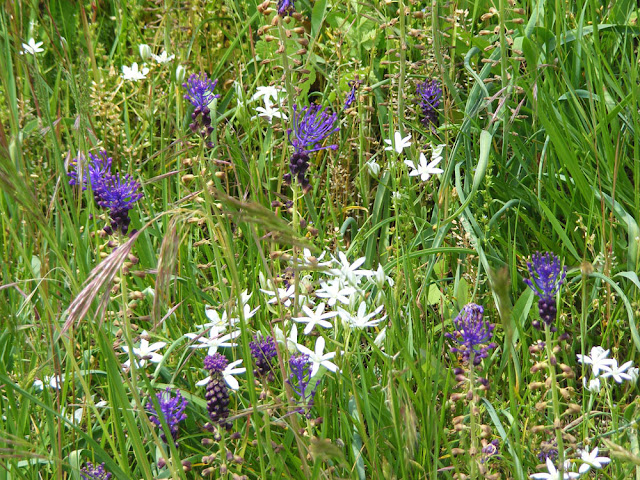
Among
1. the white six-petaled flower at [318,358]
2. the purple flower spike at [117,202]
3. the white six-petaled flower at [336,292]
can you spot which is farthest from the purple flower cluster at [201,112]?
the white six-petaled flower at [318,358]

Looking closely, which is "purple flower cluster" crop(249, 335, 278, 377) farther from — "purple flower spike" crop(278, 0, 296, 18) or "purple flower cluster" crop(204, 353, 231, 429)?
"purple flower spike" crop(278, 0, 296, 18)

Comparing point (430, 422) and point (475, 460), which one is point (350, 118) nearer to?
point (430, 422)

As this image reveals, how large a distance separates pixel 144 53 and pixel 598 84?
1666 millimetres

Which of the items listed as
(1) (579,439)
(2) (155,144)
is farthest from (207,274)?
(1) (579,439)

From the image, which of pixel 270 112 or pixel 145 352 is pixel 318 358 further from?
pixel 270 112

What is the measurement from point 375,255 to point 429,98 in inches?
24.7

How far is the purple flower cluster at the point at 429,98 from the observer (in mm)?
2654

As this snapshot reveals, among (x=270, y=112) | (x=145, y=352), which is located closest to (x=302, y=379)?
(x=145, y=352)

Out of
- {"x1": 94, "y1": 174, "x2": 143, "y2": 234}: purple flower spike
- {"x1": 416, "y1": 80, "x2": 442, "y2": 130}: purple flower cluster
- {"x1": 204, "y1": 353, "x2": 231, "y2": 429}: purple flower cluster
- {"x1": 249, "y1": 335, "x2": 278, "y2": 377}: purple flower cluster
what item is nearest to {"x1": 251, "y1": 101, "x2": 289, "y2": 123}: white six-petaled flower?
{"x1": 416, "y1": 80, "x2": 442, "y2": 130}: purple flower cluster

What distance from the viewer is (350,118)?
2973mm

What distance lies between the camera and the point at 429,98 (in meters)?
2.74

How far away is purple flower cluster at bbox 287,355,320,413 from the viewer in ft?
5.53

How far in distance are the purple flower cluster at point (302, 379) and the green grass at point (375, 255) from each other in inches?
2.3

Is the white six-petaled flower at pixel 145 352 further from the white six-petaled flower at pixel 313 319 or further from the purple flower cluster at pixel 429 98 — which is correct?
the purple flower cluster at pixel 429 98
